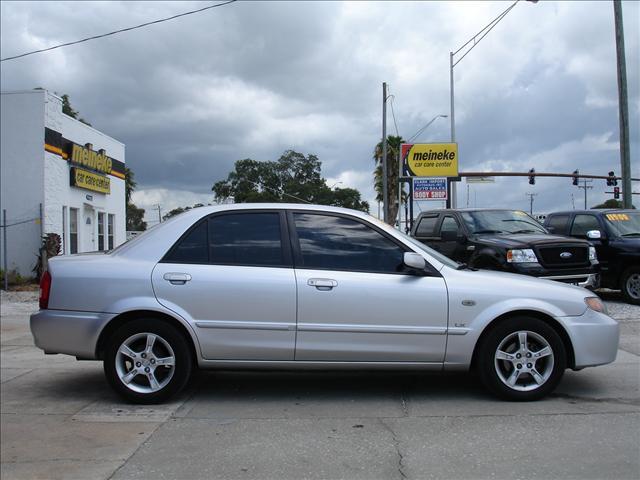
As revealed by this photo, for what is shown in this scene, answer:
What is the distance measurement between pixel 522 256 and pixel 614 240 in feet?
9.79

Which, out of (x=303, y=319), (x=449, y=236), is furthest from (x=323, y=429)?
(x=449, y=236)

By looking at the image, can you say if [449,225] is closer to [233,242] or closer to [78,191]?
[233,242]

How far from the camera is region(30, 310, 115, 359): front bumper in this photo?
16.0 ft

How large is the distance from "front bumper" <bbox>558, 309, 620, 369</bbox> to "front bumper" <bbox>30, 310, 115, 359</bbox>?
3.90 m

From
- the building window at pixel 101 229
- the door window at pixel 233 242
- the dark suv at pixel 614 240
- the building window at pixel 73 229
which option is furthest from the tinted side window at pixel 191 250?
the building window at pixel 101 229

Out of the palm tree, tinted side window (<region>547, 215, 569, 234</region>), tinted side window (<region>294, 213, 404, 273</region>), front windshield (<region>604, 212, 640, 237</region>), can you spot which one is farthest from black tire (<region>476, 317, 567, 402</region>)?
the palm tree

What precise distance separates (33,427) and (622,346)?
6706mm

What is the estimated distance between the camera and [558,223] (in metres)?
12.1

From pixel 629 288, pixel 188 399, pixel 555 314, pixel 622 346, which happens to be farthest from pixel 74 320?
pixel 629 288

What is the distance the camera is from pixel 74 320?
16.0 feet

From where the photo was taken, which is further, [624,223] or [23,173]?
[23,173]

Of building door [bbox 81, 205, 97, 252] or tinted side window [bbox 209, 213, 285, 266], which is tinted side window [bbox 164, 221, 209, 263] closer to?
tinted side window [bbox 209, 213, 285, 266]

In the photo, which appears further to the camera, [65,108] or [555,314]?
[65,108]

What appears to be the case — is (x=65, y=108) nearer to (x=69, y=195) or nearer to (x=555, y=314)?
(x=69, y=195)
